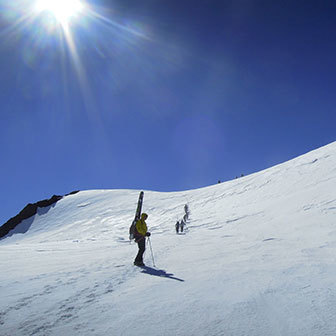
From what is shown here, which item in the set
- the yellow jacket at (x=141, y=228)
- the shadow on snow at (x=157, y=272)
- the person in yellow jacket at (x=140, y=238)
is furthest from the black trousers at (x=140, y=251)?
the shadow on snow at (x=157, y=272)

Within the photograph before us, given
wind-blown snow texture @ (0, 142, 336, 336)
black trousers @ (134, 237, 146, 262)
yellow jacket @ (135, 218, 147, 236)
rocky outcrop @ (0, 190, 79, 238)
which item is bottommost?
wind-blown snow texture @ (0, 142, 336, 336)

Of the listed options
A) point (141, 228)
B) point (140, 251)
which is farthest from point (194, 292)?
point (141, 228)

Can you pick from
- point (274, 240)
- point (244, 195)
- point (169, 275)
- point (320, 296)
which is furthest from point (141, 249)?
point (244, 195)

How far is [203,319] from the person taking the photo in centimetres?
306

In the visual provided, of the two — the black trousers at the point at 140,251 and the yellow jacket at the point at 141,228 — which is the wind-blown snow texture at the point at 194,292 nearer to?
the black trousers at the point at 140,251

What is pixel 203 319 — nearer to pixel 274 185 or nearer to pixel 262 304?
pixel 262 304

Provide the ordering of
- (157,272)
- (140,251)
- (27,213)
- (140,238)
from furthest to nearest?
(27,213)
(140,238)
(140,251)
(157,272)

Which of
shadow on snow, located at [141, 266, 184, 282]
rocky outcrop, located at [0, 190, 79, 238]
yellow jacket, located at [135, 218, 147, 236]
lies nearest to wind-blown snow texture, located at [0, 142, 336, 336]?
shadow on snow, located at [141, 266, 184, 282]

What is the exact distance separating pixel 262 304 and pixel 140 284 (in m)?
2.49

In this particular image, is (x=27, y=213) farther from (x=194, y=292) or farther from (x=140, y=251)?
(x=194, y=292)

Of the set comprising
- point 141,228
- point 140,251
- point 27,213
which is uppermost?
point 27,213

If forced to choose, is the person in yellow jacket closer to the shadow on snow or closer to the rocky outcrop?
the shadow on snow

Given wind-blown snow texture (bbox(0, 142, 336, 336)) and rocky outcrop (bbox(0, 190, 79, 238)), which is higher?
rocky outcrop (bbox(0, 190, 79, 238))

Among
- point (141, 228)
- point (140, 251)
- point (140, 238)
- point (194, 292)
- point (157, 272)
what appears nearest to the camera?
point (194, 292)
